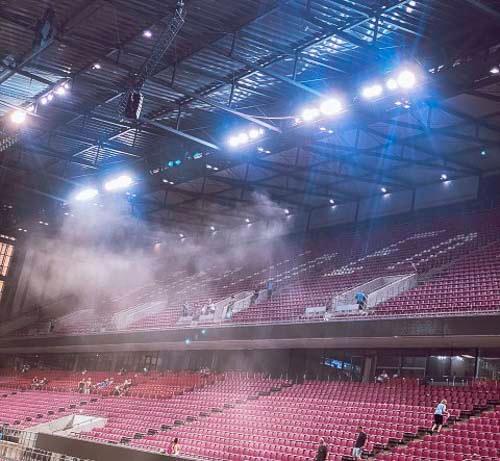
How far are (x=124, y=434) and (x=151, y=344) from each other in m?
8.47

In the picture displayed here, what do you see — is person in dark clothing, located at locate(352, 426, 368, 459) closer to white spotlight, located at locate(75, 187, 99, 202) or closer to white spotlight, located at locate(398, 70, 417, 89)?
white spotlight, located at locate(398, 70, 417, 89)

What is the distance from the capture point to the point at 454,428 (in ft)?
49.2

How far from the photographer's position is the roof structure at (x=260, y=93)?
16.7 meters

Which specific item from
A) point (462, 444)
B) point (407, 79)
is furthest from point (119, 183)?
point (462, 444)

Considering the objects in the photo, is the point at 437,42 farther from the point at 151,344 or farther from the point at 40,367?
the point at 40,367

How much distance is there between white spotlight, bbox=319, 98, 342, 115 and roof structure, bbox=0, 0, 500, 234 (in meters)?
0.22

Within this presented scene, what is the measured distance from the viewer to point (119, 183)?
30.3m

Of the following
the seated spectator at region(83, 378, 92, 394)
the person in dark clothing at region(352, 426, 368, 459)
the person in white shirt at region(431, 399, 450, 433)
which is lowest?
the seated spectator at region(83, 378, 92, 394)

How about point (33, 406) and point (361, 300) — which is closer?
point (361, 300)

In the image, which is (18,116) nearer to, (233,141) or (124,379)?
(233,141)

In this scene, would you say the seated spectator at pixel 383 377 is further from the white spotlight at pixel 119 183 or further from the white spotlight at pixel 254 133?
the white spotlight at pixel 119 183

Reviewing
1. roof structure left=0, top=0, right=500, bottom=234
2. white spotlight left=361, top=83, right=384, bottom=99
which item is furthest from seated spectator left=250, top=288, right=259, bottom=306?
white spotlight left=361, top=83, right=384, bottom=99

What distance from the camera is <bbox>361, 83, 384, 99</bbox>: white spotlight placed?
1805 centimetres

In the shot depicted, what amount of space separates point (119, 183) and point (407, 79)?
17.0 meters
